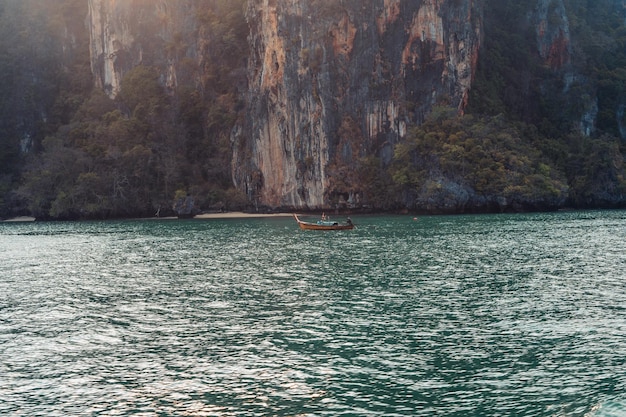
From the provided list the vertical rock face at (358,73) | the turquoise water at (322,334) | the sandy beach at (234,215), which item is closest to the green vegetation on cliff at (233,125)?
the vertical rock face at (358,73)

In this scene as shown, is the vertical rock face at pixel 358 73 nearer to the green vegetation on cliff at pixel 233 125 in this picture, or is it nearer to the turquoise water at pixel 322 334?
the green vegetation on cliff at pixel 233 125

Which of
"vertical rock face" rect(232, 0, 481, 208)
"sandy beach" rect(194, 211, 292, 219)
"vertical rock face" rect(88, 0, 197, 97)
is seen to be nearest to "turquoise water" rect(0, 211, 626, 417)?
"sandy beach" rect(194, 211, 292, 219)

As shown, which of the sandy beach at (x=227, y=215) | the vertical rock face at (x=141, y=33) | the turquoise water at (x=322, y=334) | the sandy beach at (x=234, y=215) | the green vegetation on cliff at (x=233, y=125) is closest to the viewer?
the turquoise water at (x=322, y=334)

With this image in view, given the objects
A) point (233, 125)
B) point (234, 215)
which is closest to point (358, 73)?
point (233, 125)

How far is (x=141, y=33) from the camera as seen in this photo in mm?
103062

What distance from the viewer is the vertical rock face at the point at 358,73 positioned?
3359 inches

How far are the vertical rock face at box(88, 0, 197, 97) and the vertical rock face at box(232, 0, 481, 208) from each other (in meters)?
21.8

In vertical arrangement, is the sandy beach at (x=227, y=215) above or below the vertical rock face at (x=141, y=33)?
below

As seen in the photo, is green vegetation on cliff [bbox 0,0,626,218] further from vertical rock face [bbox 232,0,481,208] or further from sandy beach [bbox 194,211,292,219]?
sandy beach [bbox 194,211,292,219]

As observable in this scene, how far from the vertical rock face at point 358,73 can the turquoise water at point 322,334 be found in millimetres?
48889

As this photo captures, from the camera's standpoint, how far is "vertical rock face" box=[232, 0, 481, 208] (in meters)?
85.3

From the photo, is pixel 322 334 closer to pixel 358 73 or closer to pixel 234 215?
pixel 234 215

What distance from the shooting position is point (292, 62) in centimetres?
8669

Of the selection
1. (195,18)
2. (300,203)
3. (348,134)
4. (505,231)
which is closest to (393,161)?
(348,134)
